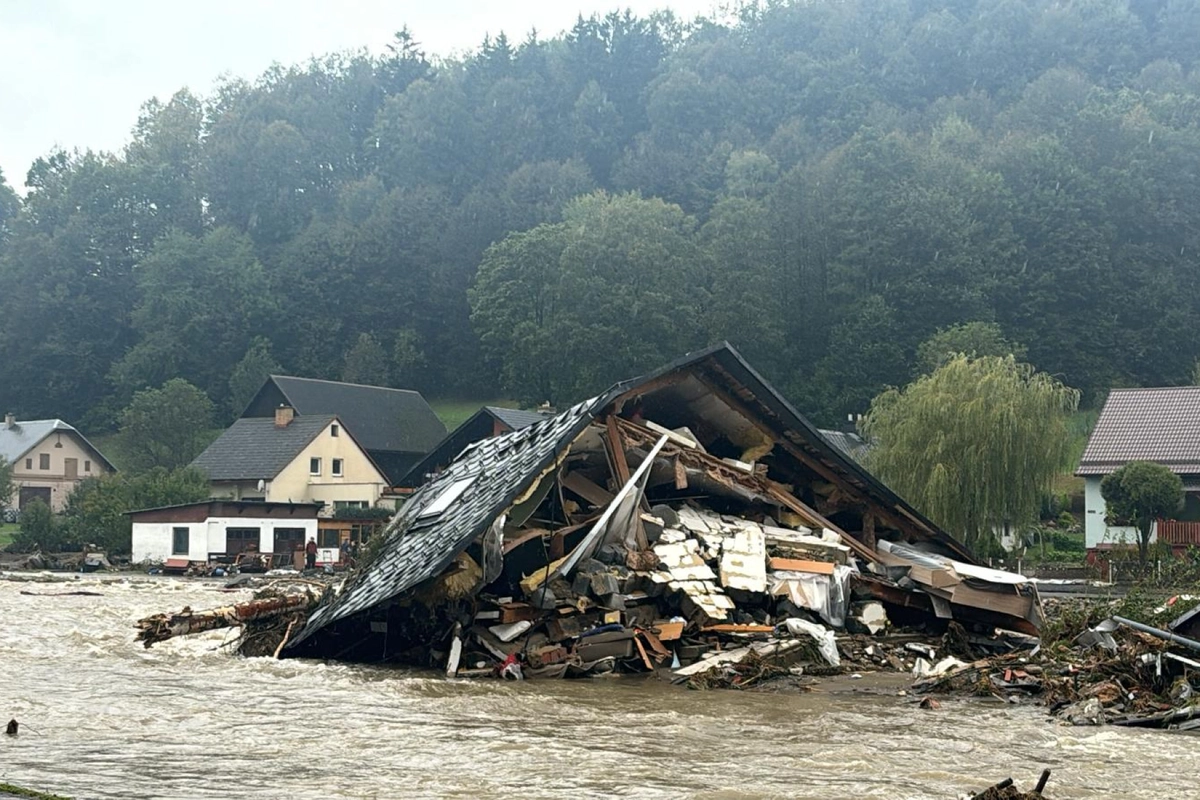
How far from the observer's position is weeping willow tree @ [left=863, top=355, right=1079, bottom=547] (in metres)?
36.0

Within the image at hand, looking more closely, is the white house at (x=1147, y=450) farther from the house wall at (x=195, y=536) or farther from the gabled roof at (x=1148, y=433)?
the house wall at (x=195, y=536)

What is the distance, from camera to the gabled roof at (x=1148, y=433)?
132 feet

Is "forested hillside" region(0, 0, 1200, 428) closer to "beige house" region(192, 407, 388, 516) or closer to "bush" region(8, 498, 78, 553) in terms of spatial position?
"beige house" region(192, 407, 388, 516)

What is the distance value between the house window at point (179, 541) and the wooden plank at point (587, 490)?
33767 mm

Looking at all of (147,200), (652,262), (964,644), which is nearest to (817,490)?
(964,644)

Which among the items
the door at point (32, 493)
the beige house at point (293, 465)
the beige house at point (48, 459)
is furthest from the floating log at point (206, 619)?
the door at point (32, 493)

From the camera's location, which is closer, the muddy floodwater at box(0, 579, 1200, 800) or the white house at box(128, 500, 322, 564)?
the muddy floodwater at box(0, 579, 1200, 800)

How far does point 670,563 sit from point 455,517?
9.09 ft

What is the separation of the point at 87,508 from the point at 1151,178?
220 ft

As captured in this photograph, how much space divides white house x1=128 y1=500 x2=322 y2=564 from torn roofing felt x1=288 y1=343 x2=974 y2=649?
28.7m

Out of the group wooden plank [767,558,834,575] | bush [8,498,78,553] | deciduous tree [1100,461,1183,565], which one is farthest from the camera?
bush [8,498,78,553]

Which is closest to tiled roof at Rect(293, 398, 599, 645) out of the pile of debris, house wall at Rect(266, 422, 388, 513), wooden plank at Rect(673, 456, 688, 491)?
wooden plank at Rect(673, 456, 688, 491)

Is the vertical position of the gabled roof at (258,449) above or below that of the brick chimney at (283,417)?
below

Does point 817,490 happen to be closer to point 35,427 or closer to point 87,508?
point 87,508
